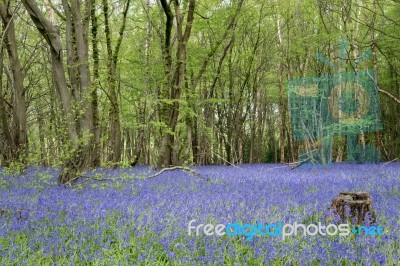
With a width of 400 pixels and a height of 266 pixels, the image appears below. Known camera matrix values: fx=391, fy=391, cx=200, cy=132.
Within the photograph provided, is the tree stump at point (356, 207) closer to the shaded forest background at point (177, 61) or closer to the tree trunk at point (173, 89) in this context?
the shaded forest background at point (177, 61)

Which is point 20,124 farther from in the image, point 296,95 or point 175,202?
point 296,95

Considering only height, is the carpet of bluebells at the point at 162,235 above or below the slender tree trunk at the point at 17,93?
below

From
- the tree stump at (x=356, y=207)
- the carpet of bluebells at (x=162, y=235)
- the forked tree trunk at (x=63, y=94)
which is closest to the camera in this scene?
the carpet of bluebells at (x=162, y=235)

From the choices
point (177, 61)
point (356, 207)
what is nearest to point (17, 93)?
point (177, 61)

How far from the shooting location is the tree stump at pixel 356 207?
485 cm

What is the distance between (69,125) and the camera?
26.9 ft

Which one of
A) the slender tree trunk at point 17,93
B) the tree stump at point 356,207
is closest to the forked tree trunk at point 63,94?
the tree stump at point 356,207

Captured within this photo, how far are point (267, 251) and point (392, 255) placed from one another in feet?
3.65

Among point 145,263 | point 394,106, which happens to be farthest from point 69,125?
point 394,106

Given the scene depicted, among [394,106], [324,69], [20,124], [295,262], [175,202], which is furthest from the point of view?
[324,69]

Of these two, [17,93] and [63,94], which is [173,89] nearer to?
[17,93]

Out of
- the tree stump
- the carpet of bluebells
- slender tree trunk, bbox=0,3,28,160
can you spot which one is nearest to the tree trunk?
slender tree trunk, bbox=0,3,28,160

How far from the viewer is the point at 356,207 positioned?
4.93 meters

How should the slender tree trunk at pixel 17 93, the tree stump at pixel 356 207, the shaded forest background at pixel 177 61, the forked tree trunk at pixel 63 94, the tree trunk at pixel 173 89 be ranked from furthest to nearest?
1. the tree trunk at pixel 173 89
2. the shaded forest background at pixel 177 61
3. the slender tree trunk at pixel 17 93
4. the forked tree trunk at pixel 63 94
5. the tree stump at pixel 356 207
